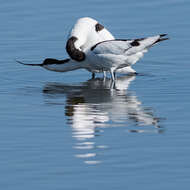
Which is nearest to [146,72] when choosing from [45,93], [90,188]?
[45,93]

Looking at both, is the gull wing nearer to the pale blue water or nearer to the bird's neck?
the pale blue water

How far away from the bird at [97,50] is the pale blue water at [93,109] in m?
0.32

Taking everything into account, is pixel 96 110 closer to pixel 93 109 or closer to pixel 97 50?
pixel 93 109

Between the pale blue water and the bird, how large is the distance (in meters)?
0.32

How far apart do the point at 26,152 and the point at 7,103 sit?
339 centimetres

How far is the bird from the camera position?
15.2 m

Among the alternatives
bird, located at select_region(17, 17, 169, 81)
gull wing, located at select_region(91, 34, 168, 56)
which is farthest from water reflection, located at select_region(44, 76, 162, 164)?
gull wing, located at select_region(91, 34, 168, 56)

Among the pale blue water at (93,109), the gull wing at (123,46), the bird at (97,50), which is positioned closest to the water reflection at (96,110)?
the pale blue water at (93,109)

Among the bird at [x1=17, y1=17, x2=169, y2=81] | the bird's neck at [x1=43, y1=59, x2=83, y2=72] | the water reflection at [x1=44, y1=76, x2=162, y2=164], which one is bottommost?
the water reflection at [x1=44, y1=76, x2=162, y2=164]

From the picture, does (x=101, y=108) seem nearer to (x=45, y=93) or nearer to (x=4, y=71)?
(x=45, y=93)

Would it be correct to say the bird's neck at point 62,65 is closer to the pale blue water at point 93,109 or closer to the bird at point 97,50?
the bird at point 97,50

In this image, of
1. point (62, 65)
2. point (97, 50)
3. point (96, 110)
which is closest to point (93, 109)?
point (96, 110)

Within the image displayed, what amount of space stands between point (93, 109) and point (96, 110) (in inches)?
5.0

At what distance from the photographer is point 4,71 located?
1645cm
